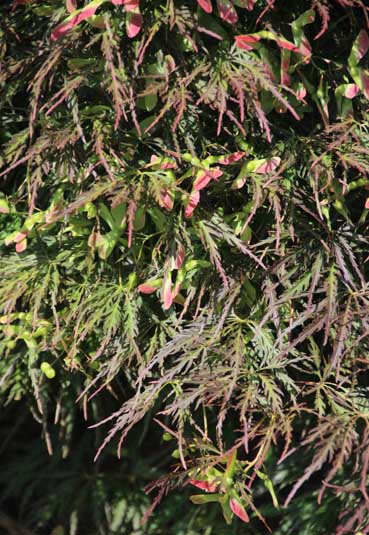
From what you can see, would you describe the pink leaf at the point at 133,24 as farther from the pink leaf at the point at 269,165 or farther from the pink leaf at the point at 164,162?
the pink leaf at the point at 269,165

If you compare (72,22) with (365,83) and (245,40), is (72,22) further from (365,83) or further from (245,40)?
(365,83)

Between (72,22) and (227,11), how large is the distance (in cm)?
29

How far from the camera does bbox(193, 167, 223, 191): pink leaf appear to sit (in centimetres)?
140

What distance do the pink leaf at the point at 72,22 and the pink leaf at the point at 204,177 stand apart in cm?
36

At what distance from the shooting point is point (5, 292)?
158 cm

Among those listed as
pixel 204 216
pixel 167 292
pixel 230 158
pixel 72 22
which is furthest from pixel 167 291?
pixel 72 22

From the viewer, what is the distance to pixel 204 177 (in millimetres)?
1404

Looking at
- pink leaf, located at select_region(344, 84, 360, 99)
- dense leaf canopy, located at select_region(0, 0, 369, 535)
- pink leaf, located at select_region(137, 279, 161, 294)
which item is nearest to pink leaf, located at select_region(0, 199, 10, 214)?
dense leaf canopy, located at select_region(0, 0, 369, 535)

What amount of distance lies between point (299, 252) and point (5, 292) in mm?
641

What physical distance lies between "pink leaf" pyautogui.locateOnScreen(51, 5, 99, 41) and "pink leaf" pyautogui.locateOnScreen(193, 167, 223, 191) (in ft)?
1.18

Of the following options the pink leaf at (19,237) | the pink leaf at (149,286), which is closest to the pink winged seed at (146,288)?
the pink leaf at (149,286)

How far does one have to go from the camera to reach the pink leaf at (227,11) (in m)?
1.36

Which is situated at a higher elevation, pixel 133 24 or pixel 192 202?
pixel 133 24

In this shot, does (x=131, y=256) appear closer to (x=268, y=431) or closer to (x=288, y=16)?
(x=268, y=431)
